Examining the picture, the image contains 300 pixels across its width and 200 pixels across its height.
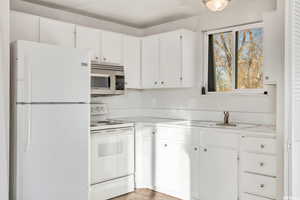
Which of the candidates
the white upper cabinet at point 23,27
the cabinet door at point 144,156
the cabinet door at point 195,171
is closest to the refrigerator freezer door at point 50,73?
the white upper cabinet at point 23,27

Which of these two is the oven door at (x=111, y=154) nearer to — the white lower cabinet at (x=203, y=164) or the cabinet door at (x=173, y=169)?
the white lower cabinet at (x=203, y=164)

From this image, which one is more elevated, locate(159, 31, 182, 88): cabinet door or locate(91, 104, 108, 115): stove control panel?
locate(159, 31, 182, 88): cabinet door

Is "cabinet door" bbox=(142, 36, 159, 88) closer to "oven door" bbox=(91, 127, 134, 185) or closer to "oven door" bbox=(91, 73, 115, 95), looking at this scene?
"oven door" bbox=(91, 73, 115, 95)

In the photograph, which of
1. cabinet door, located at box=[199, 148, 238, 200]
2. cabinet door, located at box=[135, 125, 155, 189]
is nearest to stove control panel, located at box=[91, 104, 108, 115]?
cabinet door, located at box=[135, 125, 155, 189]

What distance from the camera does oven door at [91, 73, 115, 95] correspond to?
11.8ft

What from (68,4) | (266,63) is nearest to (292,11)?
(266,63)

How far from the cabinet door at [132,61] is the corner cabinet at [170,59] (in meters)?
0.13

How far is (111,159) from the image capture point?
11.6ft

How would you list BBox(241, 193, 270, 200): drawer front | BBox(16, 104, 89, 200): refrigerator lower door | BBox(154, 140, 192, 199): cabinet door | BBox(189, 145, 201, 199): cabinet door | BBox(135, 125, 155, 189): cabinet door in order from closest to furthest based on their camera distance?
BBox(16, 104, 89, 200): refrigerator lower door, BBox(241, 193, 270, 200): drawer front, BBox(189, 145, 201, 199): cabinet door, BBox(154, 140, 192, 199): cabinet door, BBox(135, 125, 155, 189): cabinet door

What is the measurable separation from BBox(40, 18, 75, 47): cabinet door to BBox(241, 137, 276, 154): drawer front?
95.1 inches

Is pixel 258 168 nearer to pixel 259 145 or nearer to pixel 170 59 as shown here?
pixel 259 145

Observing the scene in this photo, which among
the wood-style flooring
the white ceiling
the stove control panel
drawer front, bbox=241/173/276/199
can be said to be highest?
the white ceiling

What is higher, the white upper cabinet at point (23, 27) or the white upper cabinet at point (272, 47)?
the white upper cabinet at point (23, 27)

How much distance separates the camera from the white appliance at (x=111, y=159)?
3348 mm
